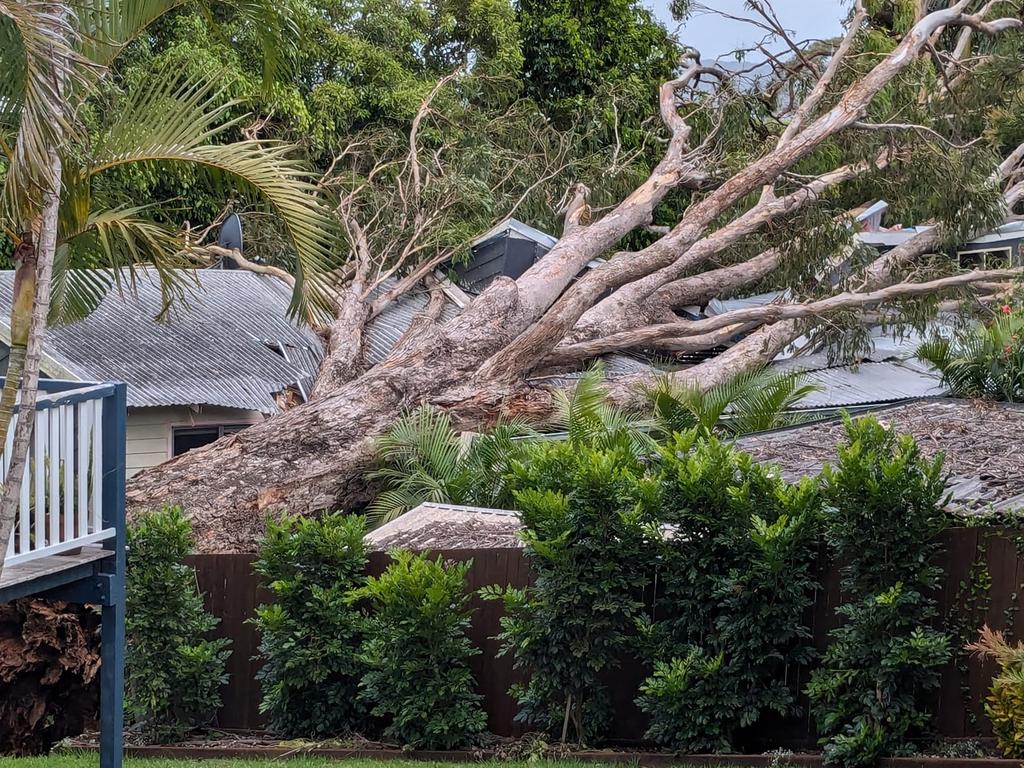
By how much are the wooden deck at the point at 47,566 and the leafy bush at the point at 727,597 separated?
3.30 m

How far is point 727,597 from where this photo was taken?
23.8 ft

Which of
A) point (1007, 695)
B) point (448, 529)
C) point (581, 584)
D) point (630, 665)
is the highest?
point (448, 529)

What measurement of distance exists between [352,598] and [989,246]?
15122 mm

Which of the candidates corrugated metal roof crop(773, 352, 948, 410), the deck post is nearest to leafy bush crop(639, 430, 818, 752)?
the deck post

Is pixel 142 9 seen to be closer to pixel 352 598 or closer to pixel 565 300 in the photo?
pixel 352 598

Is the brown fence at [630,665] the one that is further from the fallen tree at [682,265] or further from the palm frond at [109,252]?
the palm frond at [109,252]

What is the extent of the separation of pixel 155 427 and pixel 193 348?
1138mm

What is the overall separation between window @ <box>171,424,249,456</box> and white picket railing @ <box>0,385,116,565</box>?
8.21 m

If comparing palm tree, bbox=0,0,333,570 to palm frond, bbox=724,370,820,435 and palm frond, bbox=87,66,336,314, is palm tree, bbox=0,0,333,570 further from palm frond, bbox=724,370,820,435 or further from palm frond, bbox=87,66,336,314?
palm frond, bbox=724,370,820,435

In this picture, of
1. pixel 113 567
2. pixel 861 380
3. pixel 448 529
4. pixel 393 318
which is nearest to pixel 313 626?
pixel 113 567

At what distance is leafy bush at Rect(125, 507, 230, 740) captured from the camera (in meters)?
8.64

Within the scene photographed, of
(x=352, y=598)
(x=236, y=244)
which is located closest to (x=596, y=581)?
(x=352, y=598)

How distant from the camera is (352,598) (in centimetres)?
818

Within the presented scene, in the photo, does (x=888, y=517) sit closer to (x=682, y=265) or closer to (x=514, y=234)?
(x=682, y=265)
